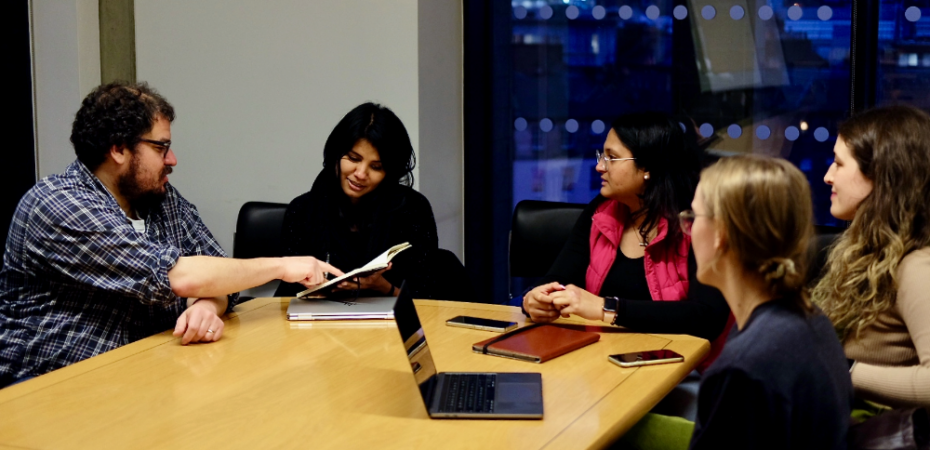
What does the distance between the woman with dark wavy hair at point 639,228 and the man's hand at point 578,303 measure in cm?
8

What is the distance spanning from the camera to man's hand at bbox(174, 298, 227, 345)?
2236 mm

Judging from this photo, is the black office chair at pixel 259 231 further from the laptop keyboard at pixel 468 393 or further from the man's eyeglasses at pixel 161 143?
the laptop keyboard at pixel 468 393

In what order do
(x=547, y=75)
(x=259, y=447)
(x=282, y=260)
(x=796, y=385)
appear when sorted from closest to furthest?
(x=796, y=385), (x=259, y=447), (x=282, y=260), (x=547, y=75)

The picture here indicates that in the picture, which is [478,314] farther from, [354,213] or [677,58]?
[677,58]

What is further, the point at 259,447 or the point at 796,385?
the point at 259,447

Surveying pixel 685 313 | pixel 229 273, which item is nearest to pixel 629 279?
pixel 685 313

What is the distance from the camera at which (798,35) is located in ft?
13.0

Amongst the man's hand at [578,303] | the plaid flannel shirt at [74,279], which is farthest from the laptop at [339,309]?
the man's hand at [578,303]

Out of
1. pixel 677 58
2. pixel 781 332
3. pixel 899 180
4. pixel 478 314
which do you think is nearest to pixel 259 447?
pixel 781 332

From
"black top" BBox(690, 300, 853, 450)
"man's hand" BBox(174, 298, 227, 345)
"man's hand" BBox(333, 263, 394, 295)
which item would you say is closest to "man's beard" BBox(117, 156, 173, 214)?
"man's hand" BBox(174, 298, 227, 345)

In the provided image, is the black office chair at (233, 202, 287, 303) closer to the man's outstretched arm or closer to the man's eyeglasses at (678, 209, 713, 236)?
the man's outstretched arm

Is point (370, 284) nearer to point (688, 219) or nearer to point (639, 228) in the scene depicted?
point (639, 228)

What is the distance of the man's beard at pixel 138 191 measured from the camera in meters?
2.45

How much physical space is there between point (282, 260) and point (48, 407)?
33.7 inches
